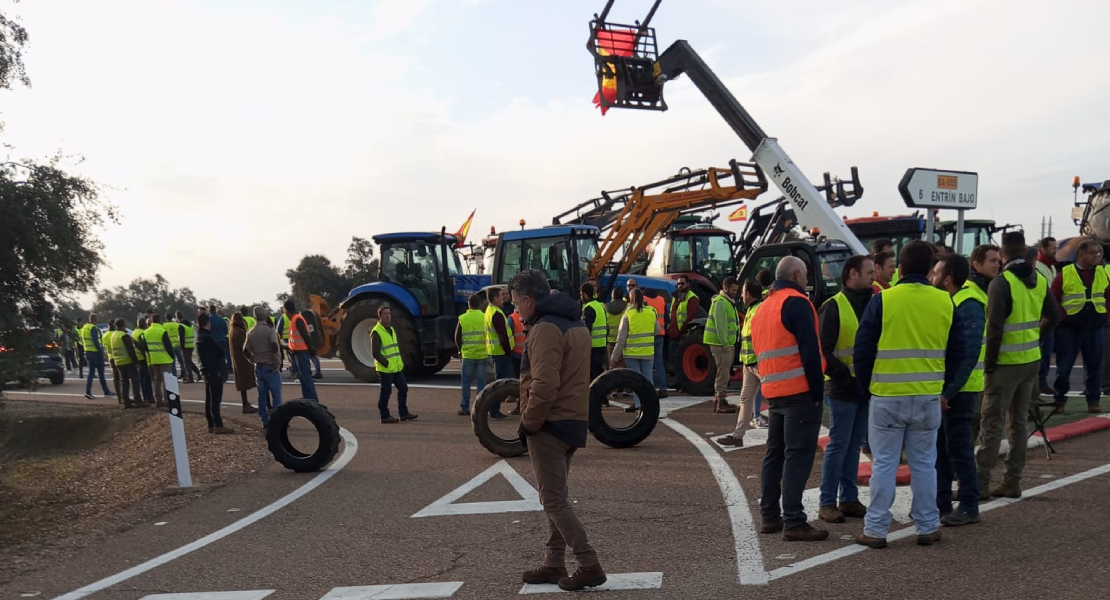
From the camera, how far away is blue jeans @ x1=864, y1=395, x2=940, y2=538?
604 cm

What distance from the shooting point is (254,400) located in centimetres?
1933

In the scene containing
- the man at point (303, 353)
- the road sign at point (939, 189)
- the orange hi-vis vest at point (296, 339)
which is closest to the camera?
the road sign at point (939, 189)

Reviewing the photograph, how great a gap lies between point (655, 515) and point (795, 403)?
1.60 meters

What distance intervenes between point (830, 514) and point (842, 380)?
1004 millimetres

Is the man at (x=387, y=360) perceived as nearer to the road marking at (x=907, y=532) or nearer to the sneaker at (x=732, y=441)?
the sneaker at (x=732, y=441)

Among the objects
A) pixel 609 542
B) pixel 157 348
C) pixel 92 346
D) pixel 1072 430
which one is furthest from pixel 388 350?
pixel 92 346

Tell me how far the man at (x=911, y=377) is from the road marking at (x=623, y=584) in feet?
4.85

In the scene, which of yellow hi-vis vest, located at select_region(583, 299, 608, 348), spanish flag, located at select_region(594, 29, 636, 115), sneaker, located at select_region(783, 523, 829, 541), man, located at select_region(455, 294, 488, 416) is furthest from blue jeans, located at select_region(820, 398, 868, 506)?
spanish flag, located at select_region(594, 29, 636, 115)

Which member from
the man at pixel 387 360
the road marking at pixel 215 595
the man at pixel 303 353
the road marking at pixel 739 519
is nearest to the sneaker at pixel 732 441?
the road marking at pixel 739 519

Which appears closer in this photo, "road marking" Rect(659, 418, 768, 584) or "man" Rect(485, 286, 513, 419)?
"road marking" Rect(659, 418, 768, 584)

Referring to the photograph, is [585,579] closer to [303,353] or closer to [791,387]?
[791,387]

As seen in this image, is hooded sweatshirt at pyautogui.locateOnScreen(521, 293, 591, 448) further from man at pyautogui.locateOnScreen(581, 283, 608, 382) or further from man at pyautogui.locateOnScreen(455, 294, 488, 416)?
man at pyautogui.locateOnScreen(455, 294, 488, 416)

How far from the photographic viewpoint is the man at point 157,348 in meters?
17.4

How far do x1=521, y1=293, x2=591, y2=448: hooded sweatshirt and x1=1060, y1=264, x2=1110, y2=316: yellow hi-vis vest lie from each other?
781 cm
